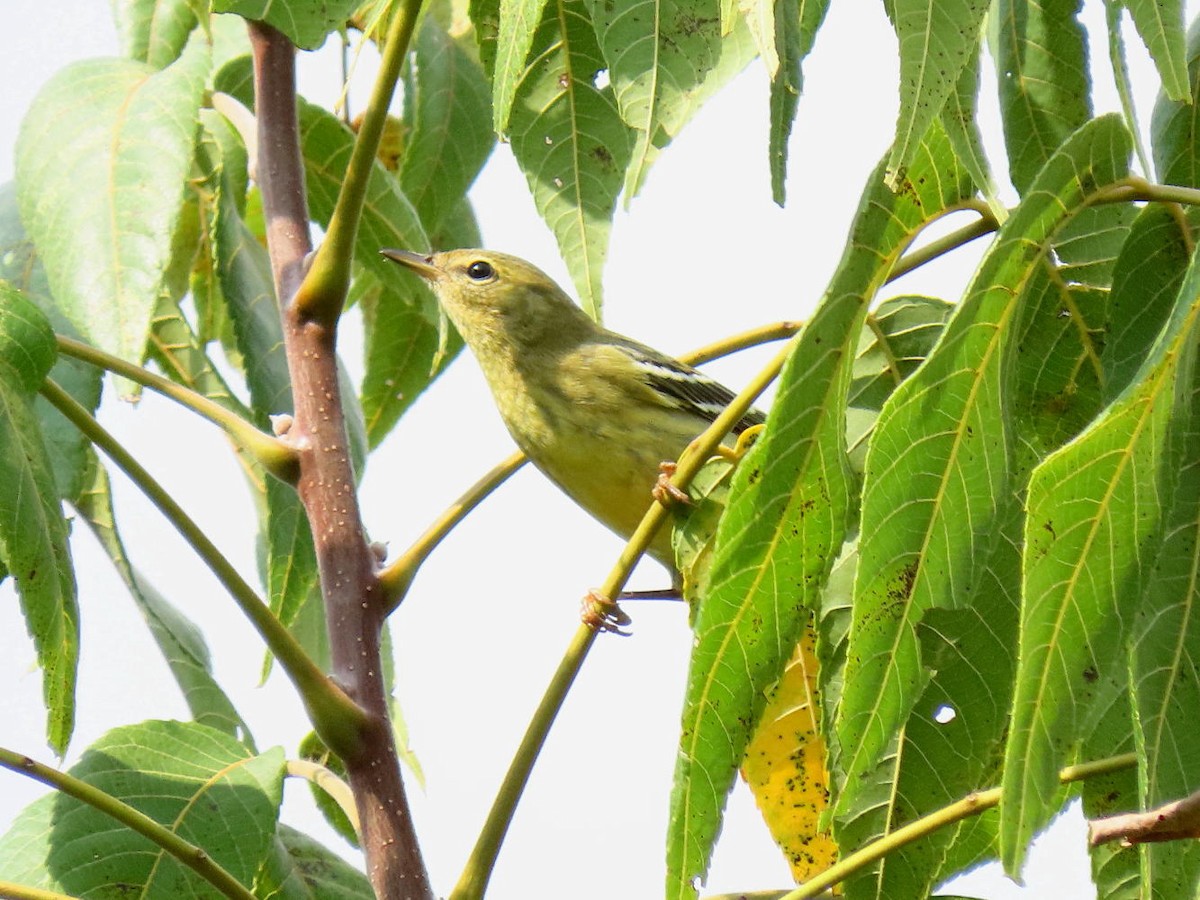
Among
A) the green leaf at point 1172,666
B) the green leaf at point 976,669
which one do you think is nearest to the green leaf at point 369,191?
the green leaf at point 976,669

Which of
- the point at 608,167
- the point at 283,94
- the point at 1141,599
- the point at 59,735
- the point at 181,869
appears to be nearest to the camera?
the point at 1141,599

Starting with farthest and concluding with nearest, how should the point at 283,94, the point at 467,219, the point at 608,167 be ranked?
the point at 467,219 < the point at 283,94 < the point at 608,167

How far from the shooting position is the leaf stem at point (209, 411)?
264 cm

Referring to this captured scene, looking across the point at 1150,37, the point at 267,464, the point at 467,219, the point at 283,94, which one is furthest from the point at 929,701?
the point at 467,219

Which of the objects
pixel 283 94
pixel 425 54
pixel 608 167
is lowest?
pixel 608 167

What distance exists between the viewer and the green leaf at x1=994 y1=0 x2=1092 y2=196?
257 centimetres

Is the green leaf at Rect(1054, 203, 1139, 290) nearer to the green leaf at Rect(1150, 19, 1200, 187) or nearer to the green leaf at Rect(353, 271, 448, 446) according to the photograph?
the green leaf at Rect(1150, 19, 1200, 187)

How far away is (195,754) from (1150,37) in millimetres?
1943

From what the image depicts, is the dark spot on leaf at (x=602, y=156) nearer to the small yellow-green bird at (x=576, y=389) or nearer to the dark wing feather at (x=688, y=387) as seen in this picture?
the small yellow-green bird at (x=576, y=389)

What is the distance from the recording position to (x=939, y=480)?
1.95m

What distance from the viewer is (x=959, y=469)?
195cm

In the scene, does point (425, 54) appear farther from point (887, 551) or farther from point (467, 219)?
point (887, 551)

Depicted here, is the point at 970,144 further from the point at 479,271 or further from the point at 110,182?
the point at 479,271

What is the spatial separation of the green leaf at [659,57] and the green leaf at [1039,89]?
677mm
